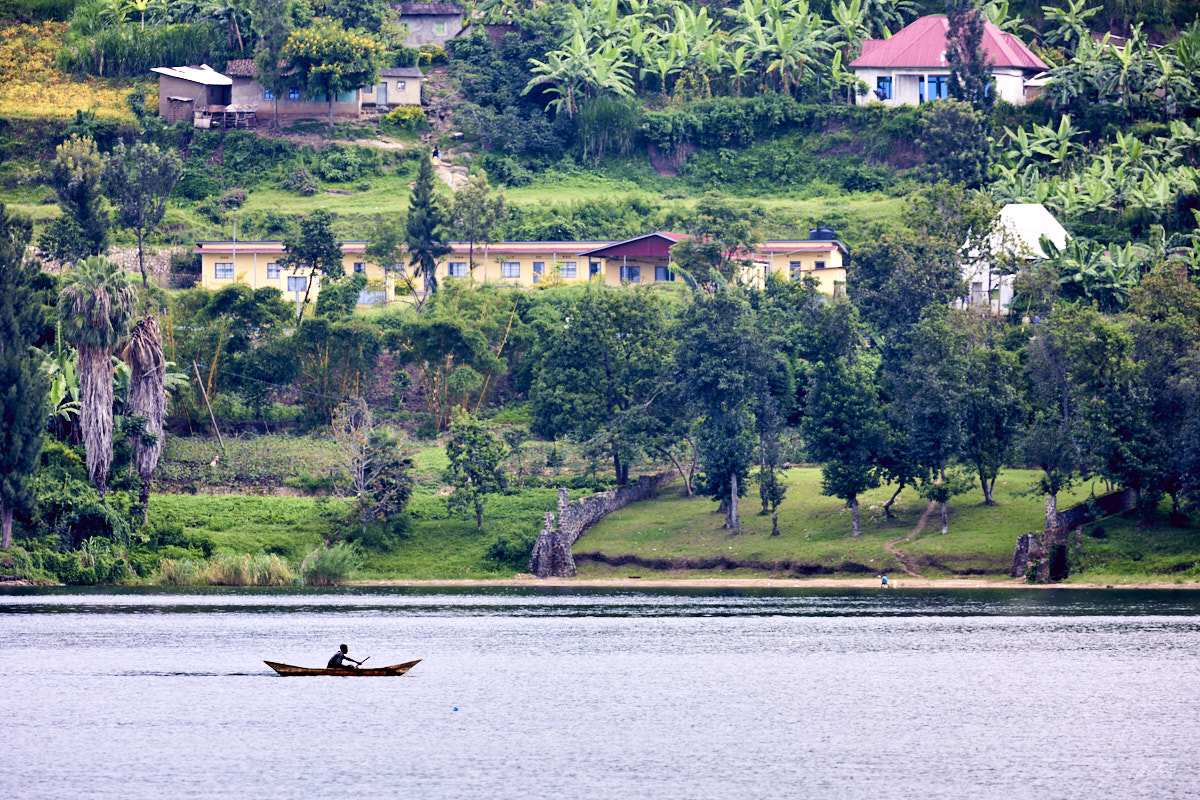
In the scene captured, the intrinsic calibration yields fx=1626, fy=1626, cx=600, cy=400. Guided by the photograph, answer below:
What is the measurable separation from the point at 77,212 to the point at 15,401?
104ft

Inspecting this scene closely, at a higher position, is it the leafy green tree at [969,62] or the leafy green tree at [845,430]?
the leafy green tree at [969,62]

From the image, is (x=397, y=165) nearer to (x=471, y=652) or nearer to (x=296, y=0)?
(x=296, y=0)

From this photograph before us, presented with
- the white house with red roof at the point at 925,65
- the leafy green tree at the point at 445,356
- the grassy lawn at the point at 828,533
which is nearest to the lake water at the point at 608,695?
the grassy lawn at the point at 828,533

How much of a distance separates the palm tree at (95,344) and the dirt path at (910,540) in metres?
35.7

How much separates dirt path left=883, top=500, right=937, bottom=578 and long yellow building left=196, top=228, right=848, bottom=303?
27.6 meters

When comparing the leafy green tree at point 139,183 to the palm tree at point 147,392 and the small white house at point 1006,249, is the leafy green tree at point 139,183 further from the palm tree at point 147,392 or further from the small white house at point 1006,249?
the small white house at point 1006,249

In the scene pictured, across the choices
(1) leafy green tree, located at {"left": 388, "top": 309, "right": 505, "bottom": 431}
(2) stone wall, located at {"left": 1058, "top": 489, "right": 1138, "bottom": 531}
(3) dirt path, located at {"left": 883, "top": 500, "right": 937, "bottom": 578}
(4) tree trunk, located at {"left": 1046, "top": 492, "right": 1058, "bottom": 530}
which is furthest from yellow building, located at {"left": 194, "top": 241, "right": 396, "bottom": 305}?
(2) stone wall, located at {"left": 1058, "top": 489, "right": 1138, "bottom": 531}

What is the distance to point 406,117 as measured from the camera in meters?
127

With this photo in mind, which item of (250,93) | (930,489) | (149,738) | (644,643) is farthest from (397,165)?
(149,738)

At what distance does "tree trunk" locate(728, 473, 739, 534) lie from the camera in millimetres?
76312

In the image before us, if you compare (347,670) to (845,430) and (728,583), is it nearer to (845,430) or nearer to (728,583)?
(728,583)

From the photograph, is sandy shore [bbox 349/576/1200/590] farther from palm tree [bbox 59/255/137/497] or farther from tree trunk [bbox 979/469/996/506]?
palm tree [bbox 59/255/137/497]

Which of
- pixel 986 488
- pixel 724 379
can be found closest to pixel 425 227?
pixel 724 379

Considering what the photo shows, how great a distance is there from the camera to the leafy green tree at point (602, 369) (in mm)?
81375
